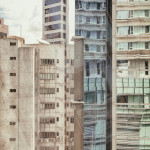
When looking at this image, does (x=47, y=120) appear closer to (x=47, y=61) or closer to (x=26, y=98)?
(x=26, y=98)

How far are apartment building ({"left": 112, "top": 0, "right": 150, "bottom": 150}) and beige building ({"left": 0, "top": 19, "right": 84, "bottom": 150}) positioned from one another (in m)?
1.29

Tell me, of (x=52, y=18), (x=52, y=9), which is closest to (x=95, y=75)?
→ (x=52, y=18)

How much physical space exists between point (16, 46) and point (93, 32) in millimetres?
1825

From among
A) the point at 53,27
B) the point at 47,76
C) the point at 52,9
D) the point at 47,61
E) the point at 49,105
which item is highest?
the point at 52,9

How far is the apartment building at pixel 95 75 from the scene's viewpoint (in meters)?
2.65

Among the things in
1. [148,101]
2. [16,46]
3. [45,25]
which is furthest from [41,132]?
[45,25]

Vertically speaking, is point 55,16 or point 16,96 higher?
point 55,16

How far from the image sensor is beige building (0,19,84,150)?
12.4ft

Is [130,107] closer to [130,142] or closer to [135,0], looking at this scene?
[130,142]

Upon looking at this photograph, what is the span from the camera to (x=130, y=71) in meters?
2.49

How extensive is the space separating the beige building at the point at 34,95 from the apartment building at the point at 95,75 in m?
0.95

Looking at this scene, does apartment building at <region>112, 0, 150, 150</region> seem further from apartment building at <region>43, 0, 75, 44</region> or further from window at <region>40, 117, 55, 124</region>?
apartment building at <region>43, 0, 75, 44</region>

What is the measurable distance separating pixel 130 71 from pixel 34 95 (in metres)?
2.16

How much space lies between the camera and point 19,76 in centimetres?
378
